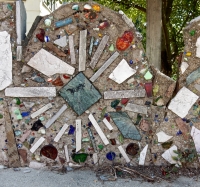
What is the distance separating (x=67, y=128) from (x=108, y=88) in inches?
26.1

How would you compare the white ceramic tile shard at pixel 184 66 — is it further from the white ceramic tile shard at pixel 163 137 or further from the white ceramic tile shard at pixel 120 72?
the white ceramic tile shard at pixel 163 137

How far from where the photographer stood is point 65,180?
3.45 metres

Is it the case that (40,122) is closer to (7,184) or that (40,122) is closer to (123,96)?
(7,184)

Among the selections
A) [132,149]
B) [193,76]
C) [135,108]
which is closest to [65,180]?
[132,149]

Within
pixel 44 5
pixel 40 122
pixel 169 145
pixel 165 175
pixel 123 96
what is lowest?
pixel 165 175

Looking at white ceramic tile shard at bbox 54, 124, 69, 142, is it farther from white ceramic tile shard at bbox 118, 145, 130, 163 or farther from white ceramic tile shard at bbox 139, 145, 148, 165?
white ceramic tile shard at bbox 139, 145, 148, 165

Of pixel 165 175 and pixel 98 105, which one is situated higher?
pixel 98 105

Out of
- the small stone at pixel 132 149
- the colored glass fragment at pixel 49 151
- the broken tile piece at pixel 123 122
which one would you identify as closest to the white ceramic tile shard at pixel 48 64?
the broken tile piece at pixel 123 122

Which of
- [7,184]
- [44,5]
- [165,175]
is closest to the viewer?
[7,184]

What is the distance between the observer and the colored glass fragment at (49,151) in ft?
12.2

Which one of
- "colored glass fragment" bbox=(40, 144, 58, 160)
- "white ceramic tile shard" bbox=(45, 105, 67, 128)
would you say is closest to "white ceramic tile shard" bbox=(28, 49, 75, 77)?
"white ceramic tile shard" bbox=(45, 105, 67, 128)

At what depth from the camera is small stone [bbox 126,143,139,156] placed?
376 cm

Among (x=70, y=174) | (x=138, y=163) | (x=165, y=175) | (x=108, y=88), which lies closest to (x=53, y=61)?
(x=108, y=88)

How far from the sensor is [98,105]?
372 centimetres
